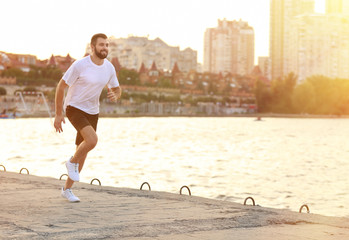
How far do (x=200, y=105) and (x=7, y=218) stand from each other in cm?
16410

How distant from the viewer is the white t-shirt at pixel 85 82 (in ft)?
22.2

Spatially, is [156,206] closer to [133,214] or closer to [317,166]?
[133,214]

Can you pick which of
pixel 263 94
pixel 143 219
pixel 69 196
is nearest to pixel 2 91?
pixel 263 94

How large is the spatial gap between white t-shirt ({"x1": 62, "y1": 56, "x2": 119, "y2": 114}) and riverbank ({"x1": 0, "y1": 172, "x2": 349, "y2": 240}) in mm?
1101

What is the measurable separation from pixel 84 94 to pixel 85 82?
134 millimetres

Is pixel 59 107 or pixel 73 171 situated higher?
pixel 59 107

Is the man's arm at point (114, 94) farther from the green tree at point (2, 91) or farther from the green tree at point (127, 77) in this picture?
the green tree at point (127, 77)

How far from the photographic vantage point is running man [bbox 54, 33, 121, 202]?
677cm

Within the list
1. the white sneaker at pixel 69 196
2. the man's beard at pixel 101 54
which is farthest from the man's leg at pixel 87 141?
the man's beard at pixel 101 54

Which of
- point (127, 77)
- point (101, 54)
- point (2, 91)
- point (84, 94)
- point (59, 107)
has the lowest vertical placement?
point (59, 107)

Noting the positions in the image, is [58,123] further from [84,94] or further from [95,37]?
[95,37]

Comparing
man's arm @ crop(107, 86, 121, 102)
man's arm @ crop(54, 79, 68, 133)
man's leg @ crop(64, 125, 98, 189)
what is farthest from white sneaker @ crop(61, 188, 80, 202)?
man's arm @ crop(107, 86, 121, 102)

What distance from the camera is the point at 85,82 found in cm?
681

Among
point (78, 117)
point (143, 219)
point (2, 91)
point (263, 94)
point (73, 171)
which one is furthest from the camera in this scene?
point (263, 94)
